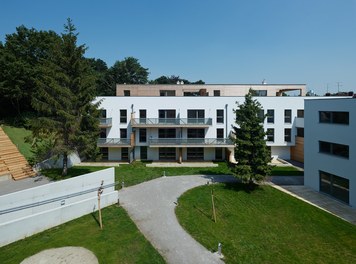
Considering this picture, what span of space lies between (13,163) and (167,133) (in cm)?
1684

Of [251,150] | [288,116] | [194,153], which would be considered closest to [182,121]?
[194,153]

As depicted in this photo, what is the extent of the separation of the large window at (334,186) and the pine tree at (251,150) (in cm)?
491

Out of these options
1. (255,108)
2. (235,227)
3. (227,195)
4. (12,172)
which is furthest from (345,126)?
(12,172)

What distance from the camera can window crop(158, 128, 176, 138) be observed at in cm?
3274

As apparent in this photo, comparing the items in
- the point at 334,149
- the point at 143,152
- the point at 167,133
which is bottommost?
the point at 143,152

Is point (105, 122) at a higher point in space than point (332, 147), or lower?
higher

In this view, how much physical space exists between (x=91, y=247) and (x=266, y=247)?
881 centimetres

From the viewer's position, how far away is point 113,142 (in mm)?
31609

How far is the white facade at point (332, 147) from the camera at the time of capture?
18.8m

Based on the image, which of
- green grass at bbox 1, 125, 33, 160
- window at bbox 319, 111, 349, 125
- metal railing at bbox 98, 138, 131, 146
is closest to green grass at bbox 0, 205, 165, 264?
green grass at bbox 1, 125, 33, 160

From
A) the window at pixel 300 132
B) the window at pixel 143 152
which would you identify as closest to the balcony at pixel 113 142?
the window at pixel 143 152

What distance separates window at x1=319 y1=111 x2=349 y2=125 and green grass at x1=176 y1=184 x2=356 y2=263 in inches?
279

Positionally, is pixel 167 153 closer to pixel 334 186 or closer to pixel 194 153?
pixel 194 153

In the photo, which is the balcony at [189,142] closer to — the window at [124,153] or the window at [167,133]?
the window at [167,133]
